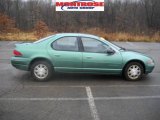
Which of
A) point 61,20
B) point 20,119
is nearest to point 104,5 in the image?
point 61,20

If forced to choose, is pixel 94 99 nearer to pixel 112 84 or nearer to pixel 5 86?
pixel 112 84

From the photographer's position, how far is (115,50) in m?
9.65

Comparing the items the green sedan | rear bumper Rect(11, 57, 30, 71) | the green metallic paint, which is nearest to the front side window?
the green sedan

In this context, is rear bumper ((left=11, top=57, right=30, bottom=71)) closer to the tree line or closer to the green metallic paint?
the green metallic paint

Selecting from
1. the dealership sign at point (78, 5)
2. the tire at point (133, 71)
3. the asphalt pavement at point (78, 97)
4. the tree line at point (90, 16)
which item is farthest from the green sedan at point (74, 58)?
the tree line at point (90, 16)

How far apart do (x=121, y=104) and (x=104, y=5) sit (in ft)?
99.3

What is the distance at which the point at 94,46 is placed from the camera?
9656 millimetres

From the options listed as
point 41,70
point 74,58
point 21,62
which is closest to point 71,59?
point 74,58

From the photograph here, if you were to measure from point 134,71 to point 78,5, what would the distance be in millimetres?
23683

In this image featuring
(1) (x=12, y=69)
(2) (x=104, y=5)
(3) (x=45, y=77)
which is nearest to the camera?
(3) (x=45, y=77)

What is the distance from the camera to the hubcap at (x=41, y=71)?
9414 millimetres

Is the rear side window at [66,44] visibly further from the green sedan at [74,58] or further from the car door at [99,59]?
the car door at [99,59]

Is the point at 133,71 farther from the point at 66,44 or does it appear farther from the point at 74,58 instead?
the point at 66,44

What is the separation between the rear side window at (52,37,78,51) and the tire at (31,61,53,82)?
62 cm
